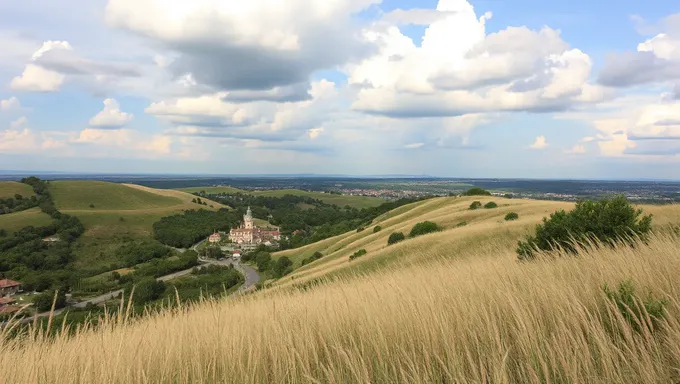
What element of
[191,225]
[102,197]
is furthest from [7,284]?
[102,197]

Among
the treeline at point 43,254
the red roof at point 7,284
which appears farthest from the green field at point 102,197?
the red roof at point 7,284

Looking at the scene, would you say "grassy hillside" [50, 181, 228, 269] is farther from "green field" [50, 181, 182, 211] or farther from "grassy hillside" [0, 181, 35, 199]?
"grassy hillside" [0, 181, 35, 199]

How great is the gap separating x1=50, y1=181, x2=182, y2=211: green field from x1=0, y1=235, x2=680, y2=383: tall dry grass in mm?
180343

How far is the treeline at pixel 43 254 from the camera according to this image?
82.3 m

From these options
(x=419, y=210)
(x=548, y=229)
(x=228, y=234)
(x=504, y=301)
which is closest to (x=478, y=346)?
(x=504, y=301)

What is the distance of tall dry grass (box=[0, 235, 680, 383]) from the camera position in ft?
9.29

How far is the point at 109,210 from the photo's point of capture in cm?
15450

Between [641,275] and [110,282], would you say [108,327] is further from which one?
[110,282]

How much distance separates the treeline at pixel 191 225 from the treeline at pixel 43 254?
26.4 m

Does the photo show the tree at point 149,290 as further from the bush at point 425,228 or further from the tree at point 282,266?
the bush at point 425,228

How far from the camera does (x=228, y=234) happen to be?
15925 cm

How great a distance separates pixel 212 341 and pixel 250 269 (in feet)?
330

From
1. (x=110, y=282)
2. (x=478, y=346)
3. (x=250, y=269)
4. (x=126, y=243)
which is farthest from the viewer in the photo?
(x=126, y=243)

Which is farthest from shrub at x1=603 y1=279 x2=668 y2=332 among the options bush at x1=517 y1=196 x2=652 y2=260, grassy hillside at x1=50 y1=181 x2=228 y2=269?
grassy hillside at x1=50 y1=181 x2=228 y2=269
